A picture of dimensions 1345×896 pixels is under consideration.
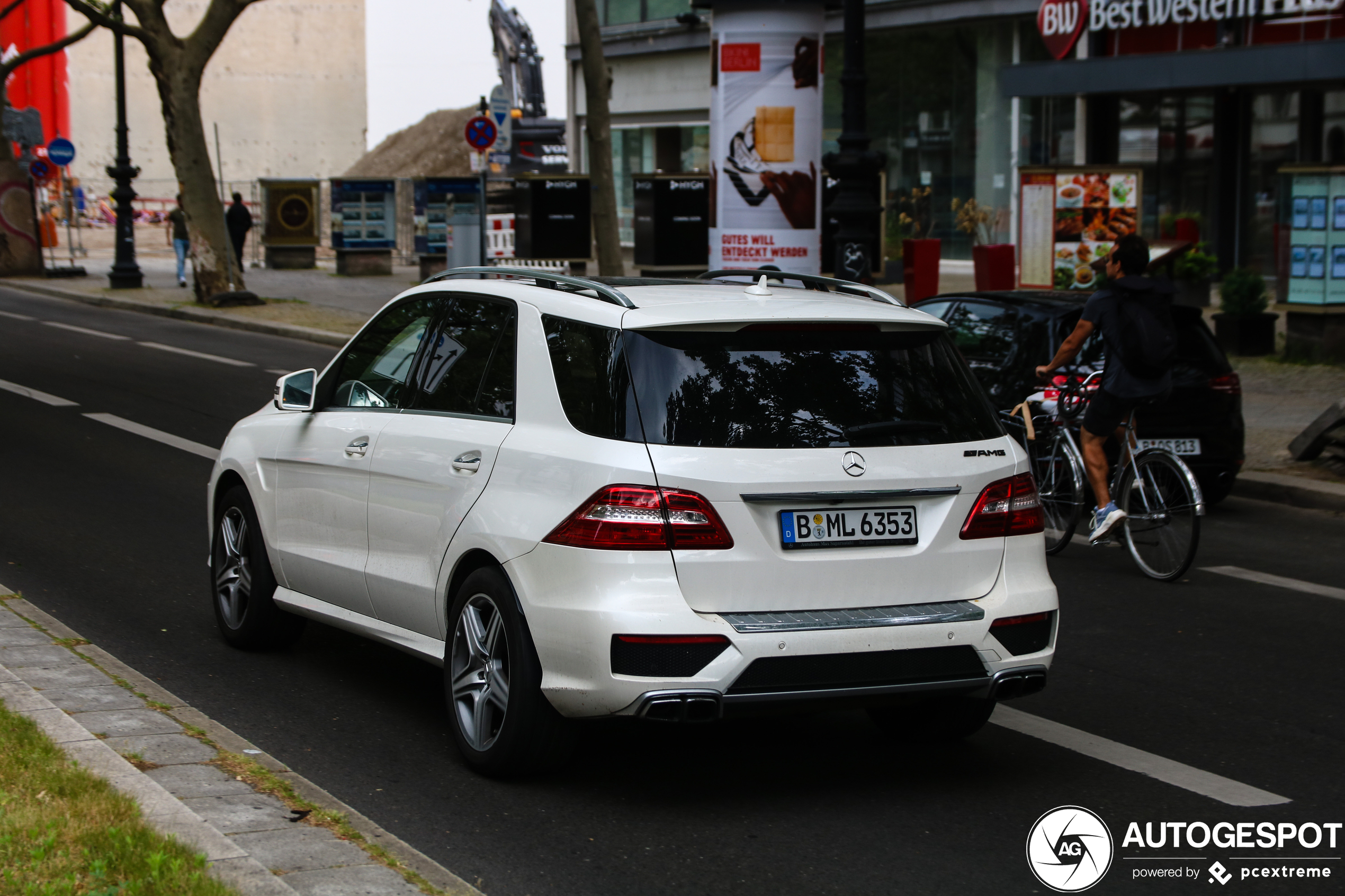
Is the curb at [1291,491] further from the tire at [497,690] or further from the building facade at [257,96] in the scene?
the building facade at [257,96]

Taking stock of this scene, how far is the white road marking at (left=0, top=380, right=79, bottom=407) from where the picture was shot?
16000mm

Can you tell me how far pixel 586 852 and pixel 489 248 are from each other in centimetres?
2767

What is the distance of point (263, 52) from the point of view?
86375 mm

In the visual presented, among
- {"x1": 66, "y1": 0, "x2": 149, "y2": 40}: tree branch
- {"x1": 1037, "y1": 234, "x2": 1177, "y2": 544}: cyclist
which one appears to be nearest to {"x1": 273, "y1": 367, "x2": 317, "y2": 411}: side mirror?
{"x1": 1037, "y1": 234, "x2": 1177, "y2": 544}: cyclist

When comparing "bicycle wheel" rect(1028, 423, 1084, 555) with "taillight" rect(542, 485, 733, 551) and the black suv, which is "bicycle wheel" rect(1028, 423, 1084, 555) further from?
"taillight" rect(542, 485, 733, 551)

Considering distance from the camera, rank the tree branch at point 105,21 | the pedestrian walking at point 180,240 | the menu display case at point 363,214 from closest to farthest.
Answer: the tree branch at point 105,21 → the pedestrian walking at point 180,240 → the menu display case at point 363,214

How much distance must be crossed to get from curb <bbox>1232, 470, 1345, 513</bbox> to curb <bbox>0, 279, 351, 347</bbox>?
11.3 meters

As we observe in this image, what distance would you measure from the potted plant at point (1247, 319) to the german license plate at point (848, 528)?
590 inches

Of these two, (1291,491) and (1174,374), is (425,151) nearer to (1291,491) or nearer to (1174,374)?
(1291,491)

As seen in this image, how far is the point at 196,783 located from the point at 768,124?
644 inches

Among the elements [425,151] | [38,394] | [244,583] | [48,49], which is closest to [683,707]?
[244,583]

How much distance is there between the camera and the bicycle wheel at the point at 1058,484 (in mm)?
9375

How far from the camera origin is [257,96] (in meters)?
86.4

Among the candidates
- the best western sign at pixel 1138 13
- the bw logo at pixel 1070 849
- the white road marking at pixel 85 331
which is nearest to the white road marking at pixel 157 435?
the bw logo at pixel 1070 849
